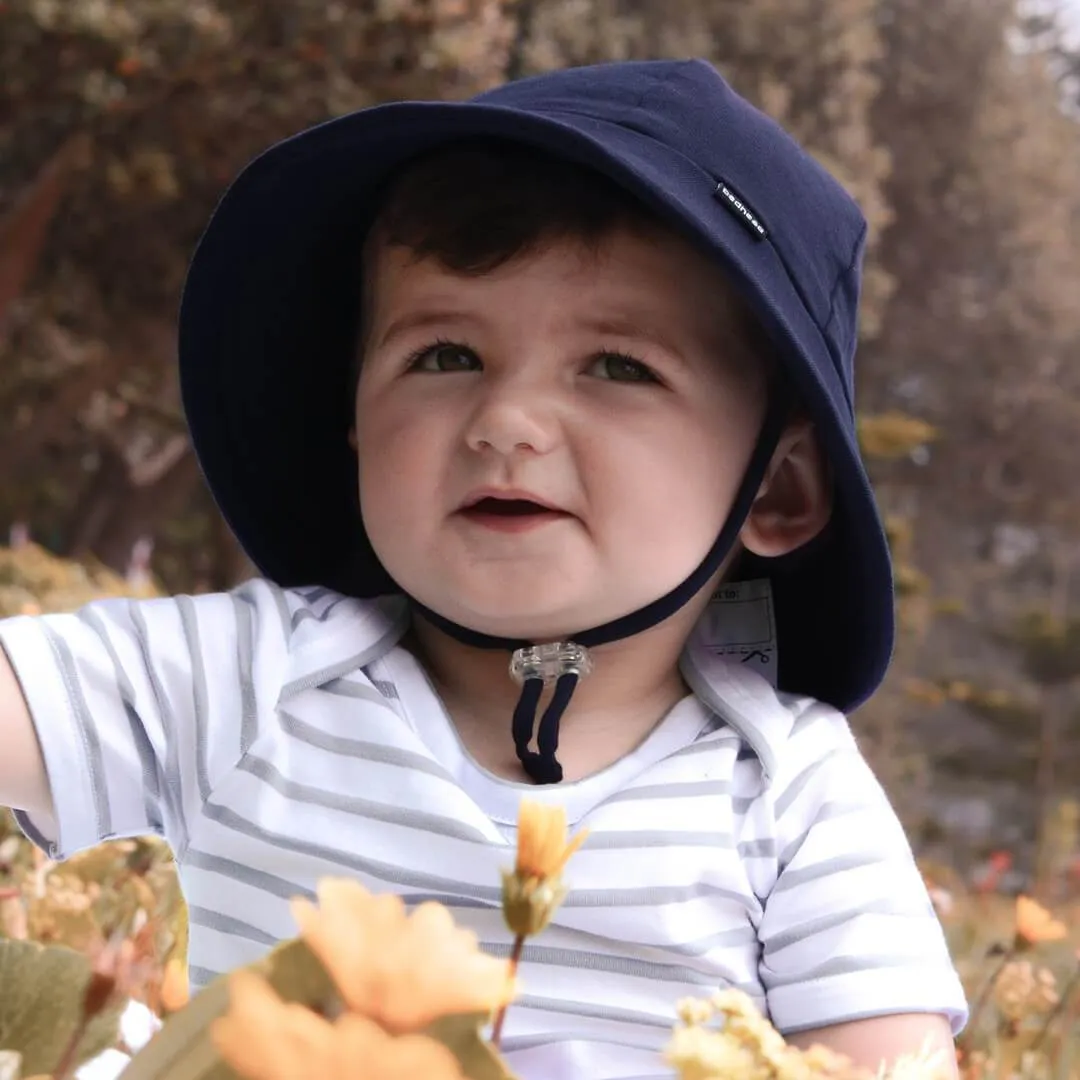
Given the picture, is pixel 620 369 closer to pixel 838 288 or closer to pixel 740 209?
pixel 740 209

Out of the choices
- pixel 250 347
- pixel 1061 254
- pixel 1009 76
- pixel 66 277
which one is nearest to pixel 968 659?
pixel 1061 254

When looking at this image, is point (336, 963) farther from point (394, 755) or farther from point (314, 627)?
point (314, 627)

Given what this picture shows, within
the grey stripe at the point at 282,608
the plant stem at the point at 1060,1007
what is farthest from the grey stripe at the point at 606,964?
the plant stem at the point at 1060,1007

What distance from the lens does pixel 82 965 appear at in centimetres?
55

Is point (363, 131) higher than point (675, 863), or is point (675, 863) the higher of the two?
point (363, 131)

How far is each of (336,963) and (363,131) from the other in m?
0.97

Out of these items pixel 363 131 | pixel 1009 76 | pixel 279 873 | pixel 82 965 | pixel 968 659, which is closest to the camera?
pixel 82 965

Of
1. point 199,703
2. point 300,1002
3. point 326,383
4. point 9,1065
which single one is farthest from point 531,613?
point 300,1002

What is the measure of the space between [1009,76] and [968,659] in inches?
291

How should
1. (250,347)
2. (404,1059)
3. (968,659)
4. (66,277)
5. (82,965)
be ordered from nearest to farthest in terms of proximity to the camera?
(404,1059) < (82,965) < (250,347) < (66,277) < (968,659)

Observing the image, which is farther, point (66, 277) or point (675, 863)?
point (66, 277)

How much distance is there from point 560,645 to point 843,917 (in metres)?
0.31

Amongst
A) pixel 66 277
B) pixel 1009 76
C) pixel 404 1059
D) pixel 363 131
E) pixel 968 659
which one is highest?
pixel 1009 76

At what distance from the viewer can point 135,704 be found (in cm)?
103
